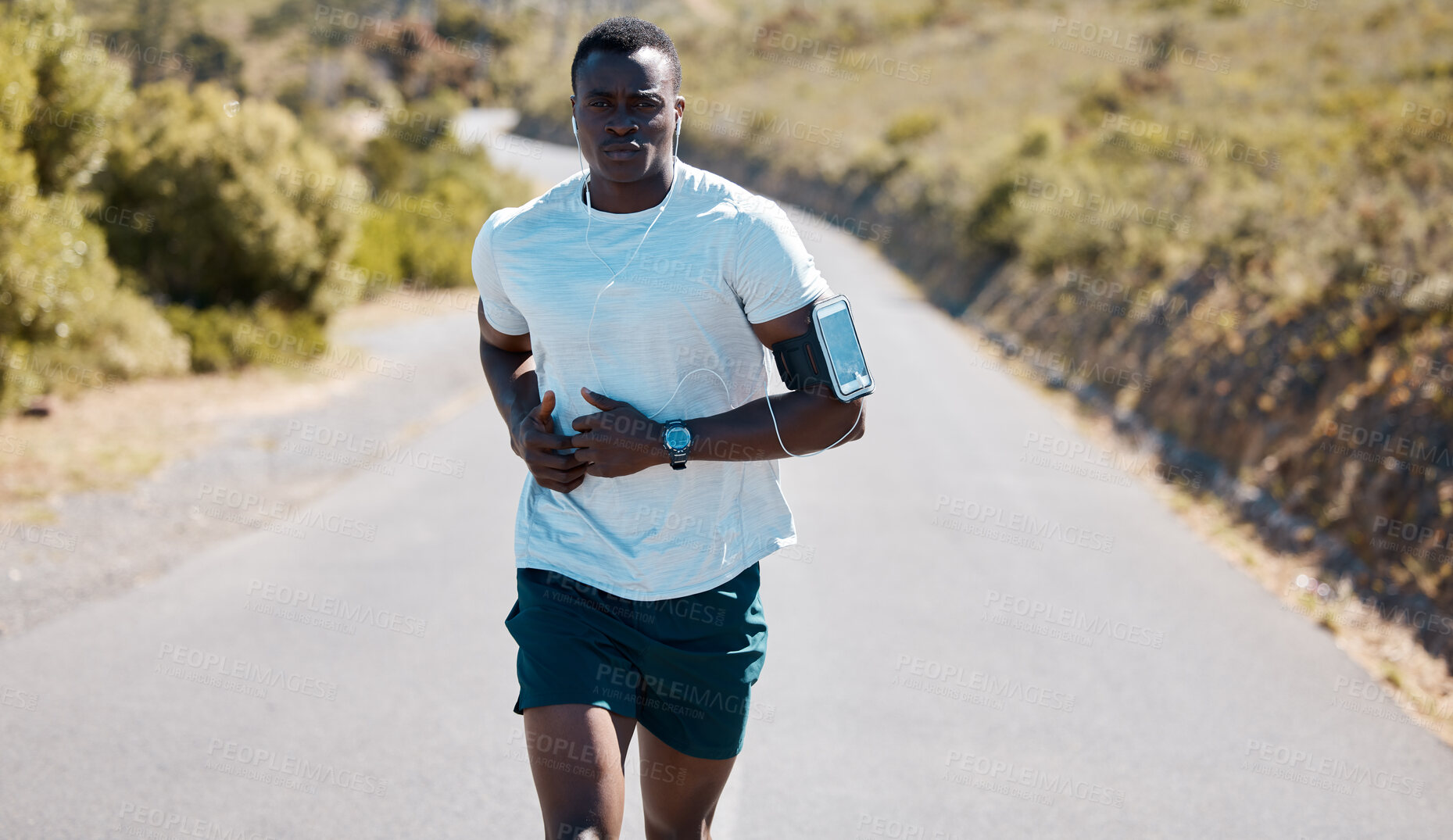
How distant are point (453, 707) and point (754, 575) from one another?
258 cm

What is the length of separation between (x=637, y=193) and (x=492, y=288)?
1.51 feet

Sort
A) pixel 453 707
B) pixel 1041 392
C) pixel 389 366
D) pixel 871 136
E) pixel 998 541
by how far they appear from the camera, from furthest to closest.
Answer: pixel 871 136
pixel 1041 392
pixel 389 366
pixel 998 541
pixel 453 707

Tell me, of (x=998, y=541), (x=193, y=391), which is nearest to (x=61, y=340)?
(x=193, y=391)

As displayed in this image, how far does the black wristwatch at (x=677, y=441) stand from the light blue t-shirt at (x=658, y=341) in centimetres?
9

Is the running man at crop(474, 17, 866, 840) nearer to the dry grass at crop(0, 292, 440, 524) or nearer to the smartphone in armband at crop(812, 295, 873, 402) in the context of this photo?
the smartphone in armband at crop(812, 295, 873, 402)

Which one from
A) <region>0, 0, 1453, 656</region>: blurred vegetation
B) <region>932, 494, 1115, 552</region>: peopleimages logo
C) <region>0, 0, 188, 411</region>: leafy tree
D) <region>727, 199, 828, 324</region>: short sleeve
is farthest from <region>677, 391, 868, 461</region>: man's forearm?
<region>0, 0, 188, 411</region>: leafy tree

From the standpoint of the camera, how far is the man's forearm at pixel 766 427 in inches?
87.2

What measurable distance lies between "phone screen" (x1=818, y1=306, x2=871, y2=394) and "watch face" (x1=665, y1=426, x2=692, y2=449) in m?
0.32

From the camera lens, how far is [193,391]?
10805mm

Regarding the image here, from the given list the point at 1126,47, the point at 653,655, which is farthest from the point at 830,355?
the point at 1126,47

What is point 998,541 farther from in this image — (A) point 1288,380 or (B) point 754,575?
(B) point 754,575

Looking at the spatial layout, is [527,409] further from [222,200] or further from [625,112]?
[222,200]

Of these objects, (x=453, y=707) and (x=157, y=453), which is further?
(x=157, y=453)

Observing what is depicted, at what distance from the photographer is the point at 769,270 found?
2.16 meters
